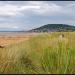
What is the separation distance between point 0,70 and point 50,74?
840mm

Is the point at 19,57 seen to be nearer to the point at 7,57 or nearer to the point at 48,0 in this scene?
the point at 7,57

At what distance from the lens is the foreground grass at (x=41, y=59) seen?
4.64 m

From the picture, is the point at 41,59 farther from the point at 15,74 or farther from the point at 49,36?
the point at 49,36

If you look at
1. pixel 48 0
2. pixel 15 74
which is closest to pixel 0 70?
pixel 15 74

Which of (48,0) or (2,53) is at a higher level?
(48,0)

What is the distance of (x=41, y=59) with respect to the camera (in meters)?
5.03

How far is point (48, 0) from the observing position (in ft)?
17.8

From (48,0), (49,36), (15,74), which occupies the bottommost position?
(15,74)

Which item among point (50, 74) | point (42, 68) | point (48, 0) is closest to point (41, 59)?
point (42, 68)

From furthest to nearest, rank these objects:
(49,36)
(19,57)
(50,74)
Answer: (49,36) → (19,57) → (50,74)

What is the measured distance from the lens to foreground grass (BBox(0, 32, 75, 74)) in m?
4.64

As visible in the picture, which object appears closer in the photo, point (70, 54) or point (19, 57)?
point (70, 54)

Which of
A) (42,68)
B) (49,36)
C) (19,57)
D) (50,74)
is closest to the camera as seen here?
(50,74)

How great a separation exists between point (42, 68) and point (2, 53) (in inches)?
37.8
